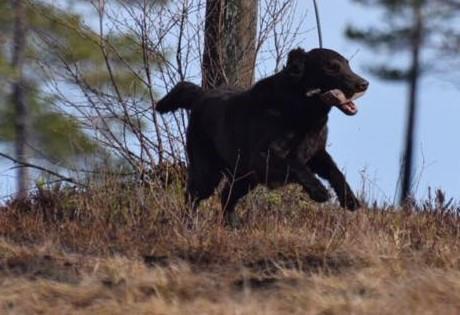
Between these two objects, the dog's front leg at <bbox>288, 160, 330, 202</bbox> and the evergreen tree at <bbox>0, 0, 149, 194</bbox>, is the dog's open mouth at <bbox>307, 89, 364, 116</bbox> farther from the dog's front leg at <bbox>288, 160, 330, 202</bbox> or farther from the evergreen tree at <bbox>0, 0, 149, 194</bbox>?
the evergreen tree at <bbox>0, 0, 149, 194</bbox>

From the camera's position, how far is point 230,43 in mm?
13312

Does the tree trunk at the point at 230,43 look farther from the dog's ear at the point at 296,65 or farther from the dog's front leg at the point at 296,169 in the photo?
the dog's front leg at the point at 296,169

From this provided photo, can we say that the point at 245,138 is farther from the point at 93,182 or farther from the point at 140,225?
the point at 93,182

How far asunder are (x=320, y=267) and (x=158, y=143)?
5.48 m

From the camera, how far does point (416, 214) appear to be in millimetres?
10500

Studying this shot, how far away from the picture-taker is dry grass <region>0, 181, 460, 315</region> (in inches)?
268

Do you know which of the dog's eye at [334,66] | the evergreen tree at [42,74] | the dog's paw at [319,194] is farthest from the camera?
the evergreen tree at [42,74]

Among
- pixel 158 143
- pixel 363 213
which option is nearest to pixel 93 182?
pixel 158 143

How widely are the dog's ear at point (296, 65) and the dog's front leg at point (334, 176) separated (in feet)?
2.15

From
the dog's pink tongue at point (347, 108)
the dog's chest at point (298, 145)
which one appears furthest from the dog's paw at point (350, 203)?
the dog's pink tongue at point (347, 108)

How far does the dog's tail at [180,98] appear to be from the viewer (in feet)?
37.7

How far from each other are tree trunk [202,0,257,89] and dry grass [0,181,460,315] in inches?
117

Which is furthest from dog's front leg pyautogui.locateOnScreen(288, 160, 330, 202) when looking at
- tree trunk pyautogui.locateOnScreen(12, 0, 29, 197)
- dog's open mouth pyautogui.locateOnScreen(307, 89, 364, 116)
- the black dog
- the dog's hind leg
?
tree trunk pyautogui.locateOnScreen(12, 0, 29, 197)

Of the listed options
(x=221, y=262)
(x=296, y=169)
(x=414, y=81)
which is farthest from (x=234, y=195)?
(x=414, y=81)
